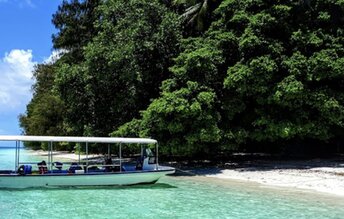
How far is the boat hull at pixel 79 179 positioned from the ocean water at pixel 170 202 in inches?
12.3

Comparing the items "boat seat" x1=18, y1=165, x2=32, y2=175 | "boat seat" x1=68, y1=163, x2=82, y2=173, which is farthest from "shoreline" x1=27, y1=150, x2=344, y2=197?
"boat seat" x1=18, y1=165, x2=32, y2=175

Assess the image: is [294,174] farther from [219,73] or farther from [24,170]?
[24,170]

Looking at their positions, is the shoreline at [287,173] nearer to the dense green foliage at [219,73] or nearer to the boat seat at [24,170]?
the dense green foliage at [219,73]

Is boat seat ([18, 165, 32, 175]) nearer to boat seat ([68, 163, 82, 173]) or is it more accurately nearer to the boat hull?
the boat hull

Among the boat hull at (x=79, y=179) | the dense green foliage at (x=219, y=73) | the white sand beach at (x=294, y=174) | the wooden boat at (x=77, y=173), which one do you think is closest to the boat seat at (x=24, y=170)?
the wooden boat at (x=77, y=173)

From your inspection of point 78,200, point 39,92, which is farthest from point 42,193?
point 39,92

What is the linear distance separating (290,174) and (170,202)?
8827 mm

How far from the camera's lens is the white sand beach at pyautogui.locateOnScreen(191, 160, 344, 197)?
20.1m

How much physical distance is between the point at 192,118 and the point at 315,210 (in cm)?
1032

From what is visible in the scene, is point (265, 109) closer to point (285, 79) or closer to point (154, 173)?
point (285, 79)

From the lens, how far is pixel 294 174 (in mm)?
23109

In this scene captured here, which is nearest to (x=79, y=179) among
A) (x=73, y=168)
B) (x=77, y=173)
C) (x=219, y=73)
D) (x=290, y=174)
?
(x=77, y=173)

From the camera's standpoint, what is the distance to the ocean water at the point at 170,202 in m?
14.6

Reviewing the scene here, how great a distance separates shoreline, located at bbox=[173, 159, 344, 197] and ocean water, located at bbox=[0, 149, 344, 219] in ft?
3.67
